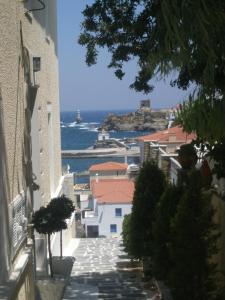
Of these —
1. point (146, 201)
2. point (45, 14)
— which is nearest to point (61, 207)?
point (146, 201)

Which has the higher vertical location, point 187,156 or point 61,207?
point 187,156

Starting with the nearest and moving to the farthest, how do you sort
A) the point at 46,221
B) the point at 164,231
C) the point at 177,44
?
the point at 177,44, the point at 164,231, the point at 46,221

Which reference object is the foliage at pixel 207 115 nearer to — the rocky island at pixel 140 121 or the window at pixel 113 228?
the window at pixel 113 228

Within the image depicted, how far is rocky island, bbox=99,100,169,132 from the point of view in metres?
130

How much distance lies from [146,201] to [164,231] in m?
2.75

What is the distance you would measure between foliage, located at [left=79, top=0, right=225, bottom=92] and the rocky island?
107 meters

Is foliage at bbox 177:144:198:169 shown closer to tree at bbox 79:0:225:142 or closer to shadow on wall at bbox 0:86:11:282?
tree at bbox 79:0:225:142

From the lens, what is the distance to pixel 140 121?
460 feet

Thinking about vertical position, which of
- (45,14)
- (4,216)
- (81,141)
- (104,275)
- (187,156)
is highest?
(45,14)

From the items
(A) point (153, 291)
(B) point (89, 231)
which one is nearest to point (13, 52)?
(A) point (153, 291)

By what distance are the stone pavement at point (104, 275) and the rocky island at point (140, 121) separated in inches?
3858

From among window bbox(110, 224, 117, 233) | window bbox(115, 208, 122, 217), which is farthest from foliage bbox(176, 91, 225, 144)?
window bbox(110, 224, 117, 233)

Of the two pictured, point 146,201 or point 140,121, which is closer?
point 146,201

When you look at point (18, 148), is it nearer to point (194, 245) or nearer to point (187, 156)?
point (187, 156)
